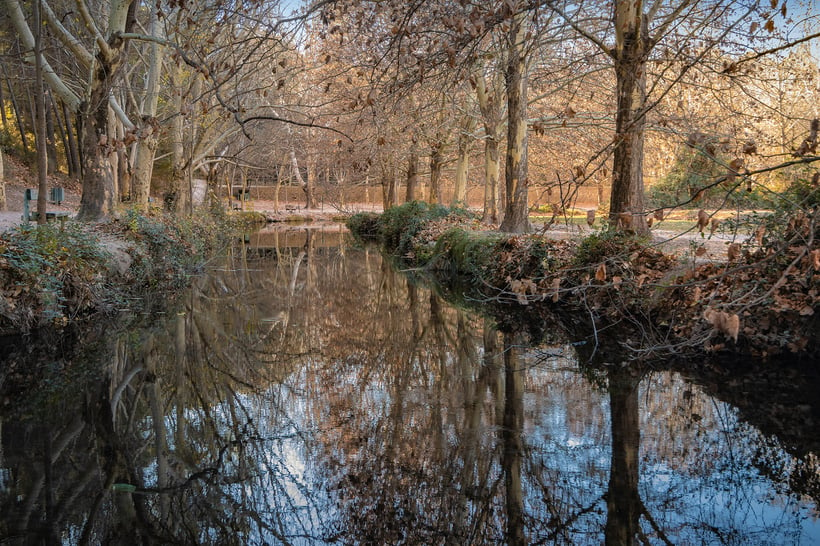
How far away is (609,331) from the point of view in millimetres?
9578

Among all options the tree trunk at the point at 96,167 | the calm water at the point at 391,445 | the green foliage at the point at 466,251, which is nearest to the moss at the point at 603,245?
the calm water at the point at 391,445

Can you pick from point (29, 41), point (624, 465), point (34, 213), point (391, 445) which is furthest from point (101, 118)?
point (624, 465)

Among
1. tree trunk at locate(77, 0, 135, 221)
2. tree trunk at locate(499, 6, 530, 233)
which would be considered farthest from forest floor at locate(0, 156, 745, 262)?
tree trunk at locate(77, 0, 135, 221)

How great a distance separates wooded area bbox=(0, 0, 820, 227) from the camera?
5.94m

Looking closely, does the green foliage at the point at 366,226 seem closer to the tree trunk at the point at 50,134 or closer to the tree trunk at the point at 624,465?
the tree trunk at the point at 50,134

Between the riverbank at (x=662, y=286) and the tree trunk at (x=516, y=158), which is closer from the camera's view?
the riverbank at (x=662, y=286)

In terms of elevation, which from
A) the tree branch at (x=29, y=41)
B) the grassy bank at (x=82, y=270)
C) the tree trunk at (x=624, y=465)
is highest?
the tree branch at (x=29, y=41)

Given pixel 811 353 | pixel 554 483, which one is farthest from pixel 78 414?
pixel 811 353

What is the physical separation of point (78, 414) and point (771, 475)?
5.38 m

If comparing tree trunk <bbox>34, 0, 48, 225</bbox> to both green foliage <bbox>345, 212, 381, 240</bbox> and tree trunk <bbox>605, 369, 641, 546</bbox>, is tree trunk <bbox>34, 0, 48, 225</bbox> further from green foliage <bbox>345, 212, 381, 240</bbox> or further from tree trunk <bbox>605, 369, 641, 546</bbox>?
green foliage <bbox>345, 212, 381, 240</bbox>

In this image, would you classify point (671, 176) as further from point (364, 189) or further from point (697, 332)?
point (364, 189)

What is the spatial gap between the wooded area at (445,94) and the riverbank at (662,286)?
2.00 ft

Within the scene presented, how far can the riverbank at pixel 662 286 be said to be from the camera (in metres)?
4.90

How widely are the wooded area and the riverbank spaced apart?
609mm
